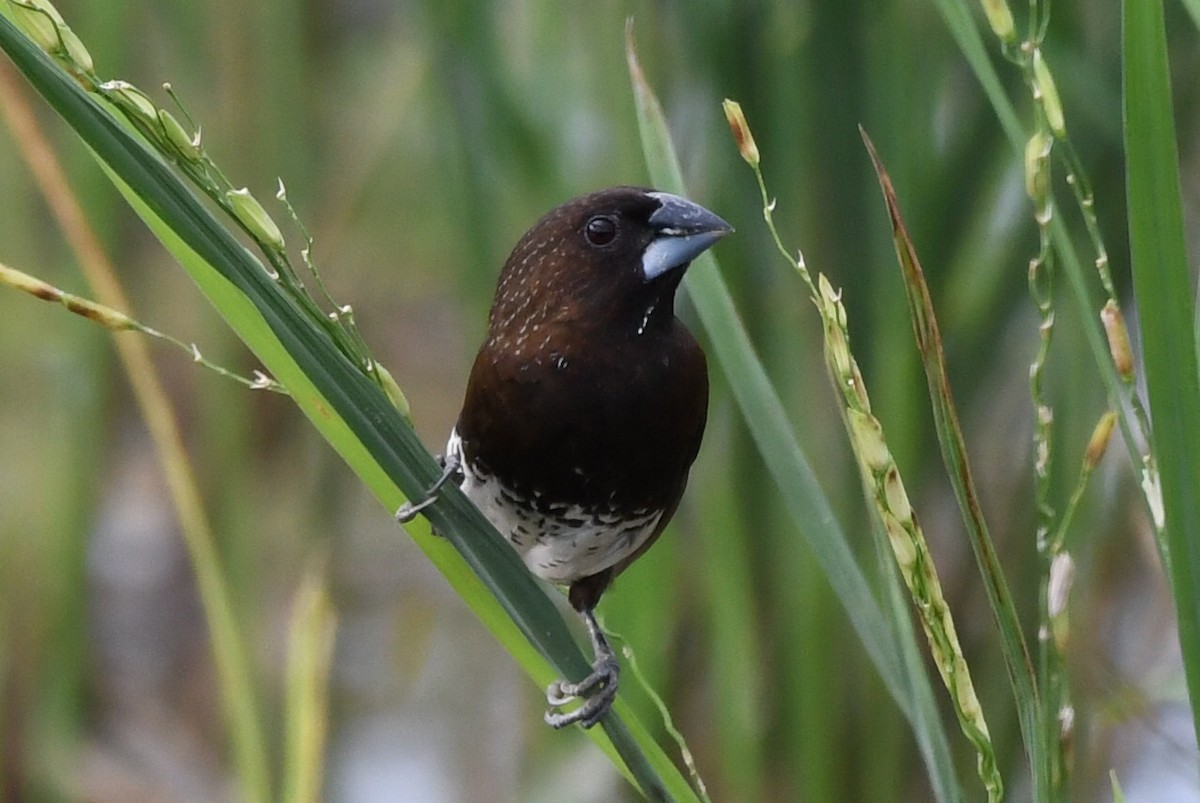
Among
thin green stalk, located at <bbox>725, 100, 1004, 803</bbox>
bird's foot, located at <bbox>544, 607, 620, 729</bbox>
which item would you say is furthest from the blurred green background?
thin green stalk, located at <bbox>725, 100, 1004, 803</bbox>

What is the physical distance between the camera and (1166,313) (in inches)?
23.8

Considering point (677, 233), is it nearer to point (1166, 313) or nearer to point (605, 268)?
point (605, 268)

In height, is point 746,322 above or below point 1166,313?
below

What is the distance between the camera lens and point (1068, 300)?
55.4 inches

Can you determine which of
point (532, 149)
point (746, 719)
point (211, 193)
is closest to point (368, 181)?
point (532, 149)

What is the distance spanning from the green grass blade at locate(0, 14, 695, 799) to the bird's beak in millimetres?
281

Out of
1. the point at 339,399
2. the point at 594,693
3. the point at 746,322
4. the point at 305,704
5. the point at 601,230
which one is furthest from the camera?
the point at 746,322

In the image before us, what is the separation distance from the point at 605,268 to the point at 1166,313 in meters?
0.61

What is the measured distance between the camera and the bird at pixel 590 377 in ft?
3.77

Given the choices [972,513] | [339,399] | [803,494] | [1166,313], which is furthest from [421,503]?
[1166,313]

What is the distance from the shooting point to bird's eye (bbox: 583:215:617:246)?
117 centimetres

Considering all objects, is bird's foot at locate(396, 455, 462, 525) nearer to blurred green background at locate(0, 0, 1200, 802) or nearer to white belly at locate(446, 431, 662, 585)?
white belly at locate(446, 431, 662, 585)

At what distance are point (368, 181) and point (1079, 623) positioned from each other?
4.02 feet

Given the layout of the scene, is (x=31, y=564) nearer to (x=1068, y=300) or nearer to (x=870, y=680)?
(x=870, y=680)
